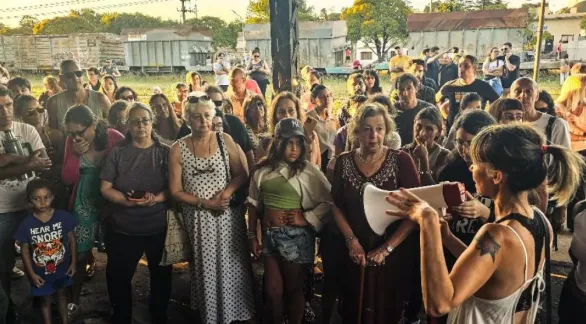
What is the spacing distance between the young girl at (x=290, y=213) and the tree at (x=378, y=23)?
4252cm

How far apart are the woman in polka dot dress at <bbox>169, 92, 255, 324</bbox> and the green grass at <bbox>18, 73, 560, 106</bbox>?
9211 mm

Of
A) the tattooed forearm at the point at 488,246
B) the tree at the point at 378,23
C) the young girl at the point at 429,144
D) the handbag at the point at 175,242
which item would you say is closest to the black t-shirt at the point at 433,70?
the young girl at the point at 429,144

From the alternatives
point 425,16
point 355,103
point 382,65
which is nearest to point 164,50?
point 382,65

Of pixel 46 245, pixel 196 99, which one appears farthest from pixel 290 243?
pixel 46 245

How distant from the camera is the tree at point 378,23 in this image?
4369 cm

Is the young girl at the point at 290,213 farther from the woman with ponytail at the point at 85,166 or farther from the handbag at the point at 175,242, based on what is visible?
the woman with ponytail at the point at 85,166

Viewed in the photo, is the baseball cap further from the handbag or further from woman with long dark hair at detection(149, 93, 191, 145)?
woman with long dark hair at detection(149, 93, 191, 145)

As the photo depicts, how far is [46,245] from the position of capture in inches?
133

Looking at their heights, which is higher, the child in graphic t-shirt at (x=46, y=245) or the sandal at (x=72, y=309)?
the child in graphic t-shirt at (x=46, y=245)

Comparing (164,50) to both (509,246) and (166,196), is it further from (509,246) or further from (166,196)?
(509,246)

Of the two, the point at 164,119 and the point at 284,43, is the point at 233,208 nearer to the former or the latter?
the point at 164,119

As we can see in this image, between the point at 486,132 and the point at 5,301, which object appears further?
the point at 5,301

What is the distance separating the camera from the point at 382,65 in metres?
29.1

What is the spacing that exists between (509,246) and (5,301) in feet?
9.94
